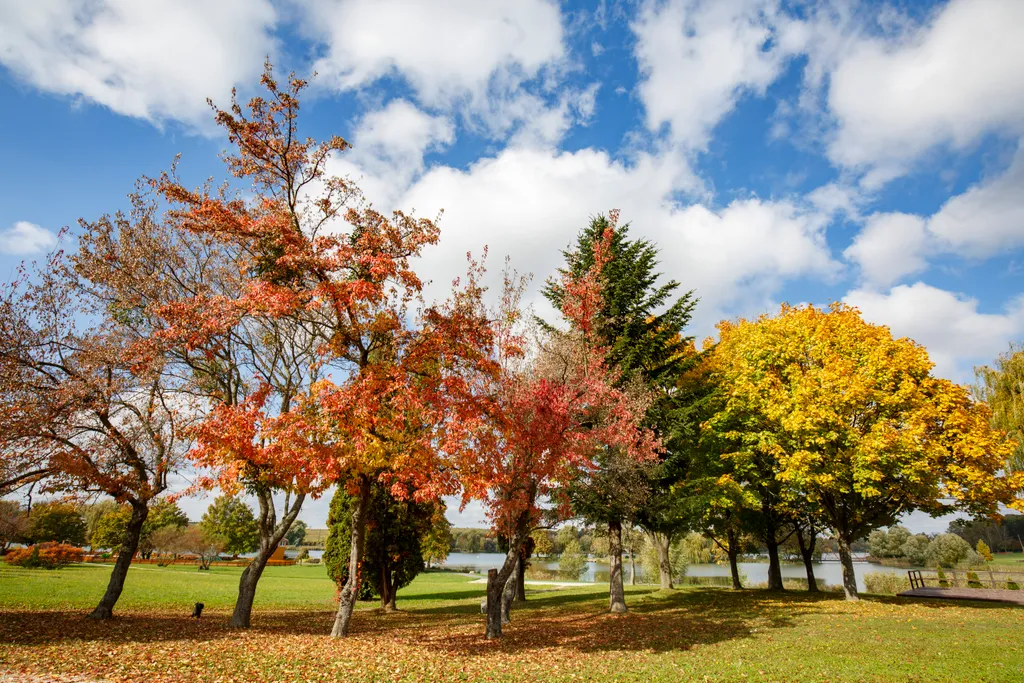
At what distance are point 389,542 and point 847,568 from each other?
21693 millimetres

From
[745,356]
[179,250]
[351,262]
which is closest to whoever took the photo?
[351,262]

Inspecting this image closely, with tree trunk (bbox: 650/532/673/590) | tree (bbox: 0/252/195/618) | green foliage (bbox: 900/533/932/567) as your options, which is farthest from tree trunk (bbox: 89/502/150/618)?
green foliage (bbox: 900/533/932/567)

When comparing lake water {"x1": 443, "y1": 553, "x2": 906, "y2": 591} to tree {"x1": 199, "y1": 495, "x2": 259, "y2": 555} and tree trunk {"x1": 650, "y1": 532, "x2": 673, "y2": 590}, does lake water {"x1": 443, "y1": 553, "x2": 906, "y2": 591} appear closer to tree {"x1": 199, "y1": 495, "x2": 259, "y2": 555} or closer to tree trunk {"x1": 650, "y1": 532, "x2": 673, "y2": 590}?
tree trunk {"x1": 650, "y1": 532, "x2": 673, "y2": 590}

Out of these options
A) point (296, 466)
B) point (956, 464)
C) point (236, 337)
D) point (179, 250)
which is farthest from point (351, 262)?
point (956, 464)

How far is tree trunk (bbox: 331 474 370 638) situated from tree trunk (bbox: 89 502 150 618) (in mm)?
6973

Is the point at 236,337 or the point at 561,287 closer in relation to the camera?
the point at 236,337

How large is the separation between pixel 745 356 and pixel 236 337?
23.4 m

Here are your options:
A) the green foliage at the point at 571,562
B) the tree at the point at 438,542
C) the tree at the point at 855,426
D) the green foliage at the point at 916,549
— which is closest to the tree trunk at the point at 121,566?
the tree at the point at 438,542

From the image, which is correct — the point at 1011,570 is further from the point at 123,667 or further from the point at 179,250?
the point at 179,250

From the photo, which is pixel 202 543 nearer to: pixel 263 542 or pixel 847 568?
pixel 263 542

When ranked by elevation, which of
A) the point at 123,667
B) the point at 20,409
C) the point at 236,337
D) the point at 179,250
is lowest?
the point at 123,667

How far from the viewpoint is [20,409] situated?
1333 centimetres

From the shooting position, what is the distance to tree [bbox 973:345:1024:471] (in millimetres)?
27748

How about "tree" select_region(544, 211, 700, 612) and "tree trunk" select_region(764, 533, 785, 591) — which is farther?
"tree trunk" select_region(764, 533, 785, 591)
